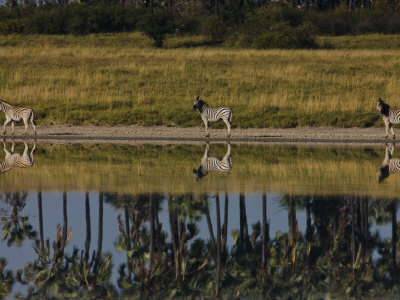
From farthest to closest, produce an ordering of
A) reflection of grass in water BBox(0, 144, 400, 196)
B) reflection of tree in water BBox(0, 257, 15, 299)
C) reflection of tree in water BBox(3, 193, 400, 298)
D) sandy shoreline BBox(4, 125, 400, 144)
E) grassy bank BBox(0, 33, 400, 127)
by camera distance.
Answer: grassy bank BBox(0, 33, 400, 127) → sandy shoreline BBox(4, 125, 400, 144) → reflection of grass in water BBox(0, 144, 400, 196) → reflection of tree in water BBox(3, 193, 400, 298) → reflection of tree in water BBox(0, 257, 15, 299)

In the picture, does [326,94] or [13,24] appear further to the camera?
[13,24]

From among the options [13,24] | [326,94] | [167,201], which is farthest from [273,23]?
[167,201]

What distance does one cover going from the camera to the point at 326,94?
3278 centimetres

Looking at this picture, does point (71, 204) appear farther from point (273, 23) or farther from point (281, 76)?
point (273, 23)

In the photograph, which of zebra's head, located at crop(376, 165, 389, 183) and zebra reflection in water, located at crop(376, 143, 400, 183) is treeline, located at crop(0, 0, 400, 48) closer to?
zebra reflection in water, located at crop(376, 143, 400, 183)

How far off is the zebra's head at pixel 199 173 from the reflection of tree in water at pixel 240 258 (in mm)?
3789

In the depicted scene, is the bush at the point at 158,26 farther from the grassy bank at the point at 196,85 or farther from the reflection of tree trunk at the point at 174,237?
the reflection of tree trunk at the point at 174,237

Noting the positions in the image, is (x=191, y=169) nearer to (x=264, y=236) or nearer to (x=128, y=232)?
(x=128, y=232)

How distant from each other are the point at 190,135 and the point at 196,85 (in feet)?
32.5

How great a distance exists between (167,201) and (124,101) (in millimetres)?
19736

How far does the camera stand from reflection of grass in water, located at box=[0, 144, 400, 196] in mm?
14117

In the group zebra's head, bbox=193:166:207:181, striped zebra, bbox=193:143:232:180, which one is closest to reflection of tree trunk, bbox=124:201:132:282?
zebra's head, bbox=193:166:207:181

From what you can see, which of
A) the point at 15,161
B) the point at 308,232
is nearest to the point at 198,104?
the point at 15,161

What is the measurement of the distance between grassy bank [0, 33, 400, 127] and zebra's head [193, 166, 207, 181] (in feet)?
35.8
